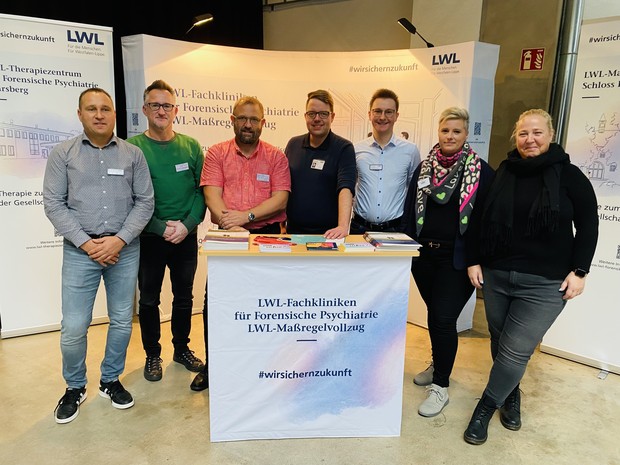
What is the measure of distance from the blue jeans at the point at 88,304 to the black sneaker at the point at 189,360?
0.46 m

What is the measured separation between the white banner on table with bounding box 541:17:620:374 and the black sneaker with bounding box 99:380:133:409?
2.92 m

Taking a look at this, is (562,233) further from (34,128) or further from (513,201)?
(34,128)

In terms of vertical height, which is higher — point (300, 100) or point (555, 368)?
point (300, 100)

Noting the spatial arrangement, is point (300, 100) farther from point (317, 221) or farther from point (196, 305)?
point (196, 305)

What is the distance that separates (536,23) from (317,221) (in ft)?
10.6

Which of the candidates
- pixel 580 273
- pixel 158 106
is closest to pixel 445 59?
pixel 580 273

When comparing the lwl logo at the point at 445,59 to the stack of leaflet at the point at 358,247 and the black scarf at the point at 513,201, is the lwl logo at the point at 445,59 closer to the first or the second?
the black scarf at the point at 513,201

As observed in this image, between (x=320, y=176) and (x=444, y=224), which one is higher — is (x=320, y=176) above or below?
above

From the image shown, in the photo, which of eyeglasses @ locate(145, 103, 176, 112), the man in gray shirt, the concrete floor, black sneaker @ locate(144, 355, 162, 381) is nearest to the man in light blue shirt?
the concrete floor

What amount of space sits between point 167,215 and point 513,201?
1.84 m

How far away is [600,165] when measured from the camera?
302cm

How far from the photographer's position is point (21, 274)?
330 centimetres

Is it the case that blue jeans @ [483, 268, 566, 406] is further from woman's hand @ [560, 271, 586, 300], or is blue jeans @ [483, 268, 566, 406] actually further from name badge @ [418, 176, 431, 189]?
name badge @ [418, 176, 431, 189]

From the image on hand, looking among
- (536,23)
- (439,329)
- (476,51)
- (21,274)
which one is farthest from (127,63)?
(536,23)
